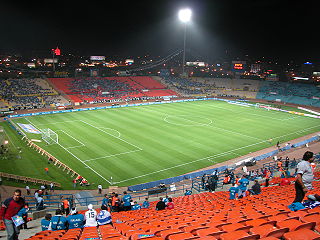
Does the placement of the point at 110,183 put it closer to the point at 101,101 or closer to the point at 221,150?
the point at 221,150

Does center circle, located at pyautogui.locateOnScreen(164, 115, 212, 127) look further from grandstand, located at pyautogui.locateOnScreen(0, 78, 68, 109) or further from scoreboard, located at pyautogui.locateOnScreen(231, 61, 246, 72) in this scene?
scoreboard, located at pyautogui.locateOnScreen(231, 61, 246, 72)

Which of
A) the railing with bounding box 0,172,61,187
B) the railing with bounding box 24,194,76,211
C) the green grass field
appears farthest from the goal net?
the railing with bounding box 24,194,76,211

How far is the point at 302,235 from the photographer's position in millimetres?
4172

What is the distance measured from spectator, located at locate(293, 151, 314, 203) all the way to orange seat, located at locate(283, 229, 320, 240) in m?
2.86

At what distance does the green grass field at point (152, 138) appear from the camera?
90.6 feet

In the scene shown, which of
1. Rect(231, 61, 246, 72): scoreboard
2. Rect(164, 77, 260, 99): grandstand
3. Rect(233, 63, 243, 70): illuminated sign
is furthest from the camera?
Rect(233, 63, 243, 70): illuminated sign

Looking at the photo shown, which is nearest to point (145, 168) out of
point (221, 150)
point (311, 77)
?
point (221, 150)

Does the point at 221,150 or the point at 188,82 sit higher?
the point at 188,82

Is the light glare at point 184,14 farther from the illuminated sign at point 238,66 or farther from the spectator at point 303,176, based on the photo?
the spectator at point 303,176

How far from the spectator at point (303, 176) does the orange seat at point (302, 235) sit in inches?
113

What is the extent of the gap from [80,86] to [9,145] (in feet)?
152

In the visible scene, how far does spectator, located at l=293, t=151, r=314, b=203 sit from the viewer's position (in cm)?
694

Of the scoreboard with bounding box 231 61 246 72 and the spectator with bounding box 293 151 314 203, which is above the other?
the scoreboard with bounding box 231 61 246 72

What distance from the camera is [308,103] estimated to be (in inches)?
2872
